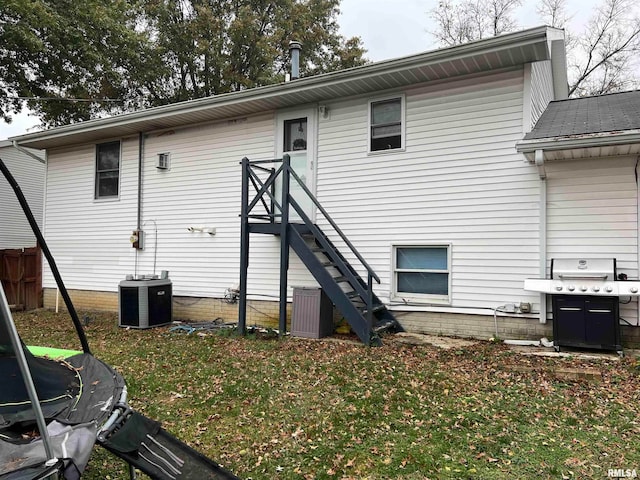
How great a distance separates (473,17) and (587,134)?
646 inches

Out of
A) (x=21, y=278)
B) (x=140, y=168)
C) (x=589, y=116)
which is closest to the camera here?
(x=589, y=116)

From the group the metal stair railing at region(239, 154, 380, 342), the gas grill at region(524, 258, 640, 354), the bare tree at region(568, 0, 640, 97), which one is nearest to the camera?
the gas grill at region(524, 258, 640, 354)

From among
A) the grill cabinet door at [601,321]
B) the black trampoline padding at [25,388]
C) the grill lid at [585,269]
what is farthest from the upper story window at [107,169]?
the grill cabinet door at [601,321]

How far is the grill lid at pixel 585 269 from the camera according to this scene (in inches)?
209

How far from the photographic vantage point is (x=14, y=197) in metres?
15.1

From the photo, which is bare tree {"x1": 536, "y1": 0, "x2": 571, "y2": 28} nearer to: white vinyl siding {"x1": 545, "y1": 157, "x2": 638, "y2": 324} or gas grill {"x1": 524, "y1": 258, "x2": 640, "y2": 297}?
→ white vinyl siding {"x1": 545, "y1": 157, "x2": 638, "y2": 324}

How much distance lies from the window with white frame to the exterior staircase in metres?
0.43

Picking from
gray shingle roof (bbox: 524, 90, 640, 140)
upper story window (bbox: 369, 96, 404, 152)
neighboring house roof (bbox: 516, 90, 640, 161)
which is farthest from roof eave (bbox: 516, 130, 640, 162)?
upper story window (bbox: 369, 96, 404, 152)

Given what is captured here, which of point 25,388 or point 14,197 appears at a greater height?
point 14,197

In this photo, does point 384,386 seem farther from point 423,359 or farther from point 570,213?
point 570,213

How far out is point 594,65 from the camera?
17.3m

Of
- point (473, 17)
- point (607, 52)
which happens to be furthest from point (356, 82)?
point (607, 52)

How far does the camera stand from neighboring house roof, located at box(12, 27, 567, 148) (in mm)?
5617

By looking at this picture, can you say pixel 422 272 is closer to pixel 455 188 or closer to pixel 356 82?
pixel 455 188
